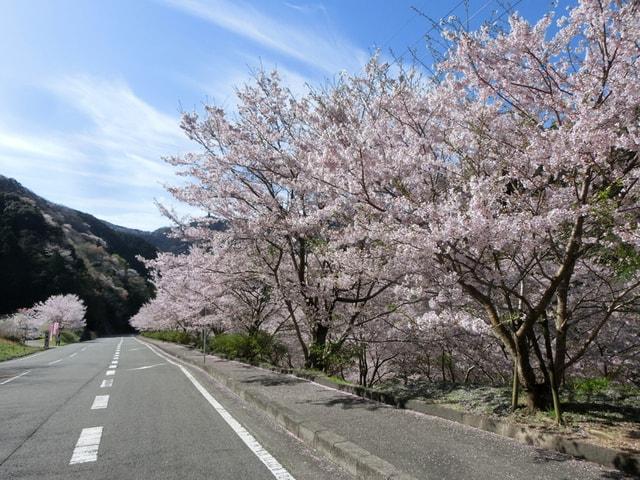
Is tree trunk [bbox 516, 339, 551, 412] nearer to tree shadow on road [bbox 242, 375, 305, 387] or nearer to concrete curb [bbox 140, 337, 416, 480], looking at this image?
concrete curb [bbox 140, 337, 416, 480]

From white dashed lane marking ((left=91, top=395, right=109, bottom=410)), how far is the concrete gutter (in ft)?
9.83

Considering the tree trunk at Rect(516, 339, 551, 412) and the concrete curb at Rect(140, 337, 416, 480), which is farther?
the tree trunk at Rect(516, 339, 551, 412)

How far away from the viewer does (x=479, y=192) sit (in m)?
4.66

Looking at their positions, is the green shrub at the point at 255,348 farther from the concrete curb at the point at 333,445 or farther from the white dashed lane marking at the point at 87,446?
the white dashed lane marking at the point at 87,446

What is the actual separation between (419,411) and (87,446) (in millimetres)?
4241

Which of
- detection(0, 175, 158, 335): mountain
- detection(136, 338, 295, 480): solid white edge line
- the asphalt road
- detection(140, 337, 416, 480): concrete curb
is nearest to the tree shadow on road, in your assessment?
the asphalt road

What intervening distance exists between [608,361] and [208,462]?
26.0 ft

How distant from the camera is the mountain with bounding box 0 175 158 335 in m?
63.8

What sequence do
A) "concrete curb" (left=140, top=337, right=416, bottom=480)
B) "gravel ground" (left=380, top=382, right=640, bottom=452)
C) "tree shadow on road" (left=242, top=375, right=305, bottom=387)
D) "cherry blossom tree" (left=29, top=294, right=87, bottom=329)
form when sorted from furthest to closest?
"cherry blossom tree" (left=29, top=294, right=87, bottom=329) < "tree shadow on road" (left=242, top=375, right=305, bottom=387) < "gravel ground" (left=380, top=382, right=640, bottom=452) < "concrete curb" (left=140, top=337, right=416, bottom=480)

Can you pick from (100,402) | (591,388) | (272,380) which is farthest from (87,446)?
(591,388)

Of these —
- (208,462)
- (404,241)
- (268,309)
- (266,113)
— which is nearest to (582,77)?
(404,241)

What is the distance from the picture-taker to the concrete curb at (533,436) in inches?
149

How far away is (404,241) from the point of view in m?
5.23

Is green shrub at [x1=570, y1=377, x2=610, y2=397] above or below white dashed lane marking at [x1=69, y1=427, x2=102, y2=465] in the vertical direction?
above
